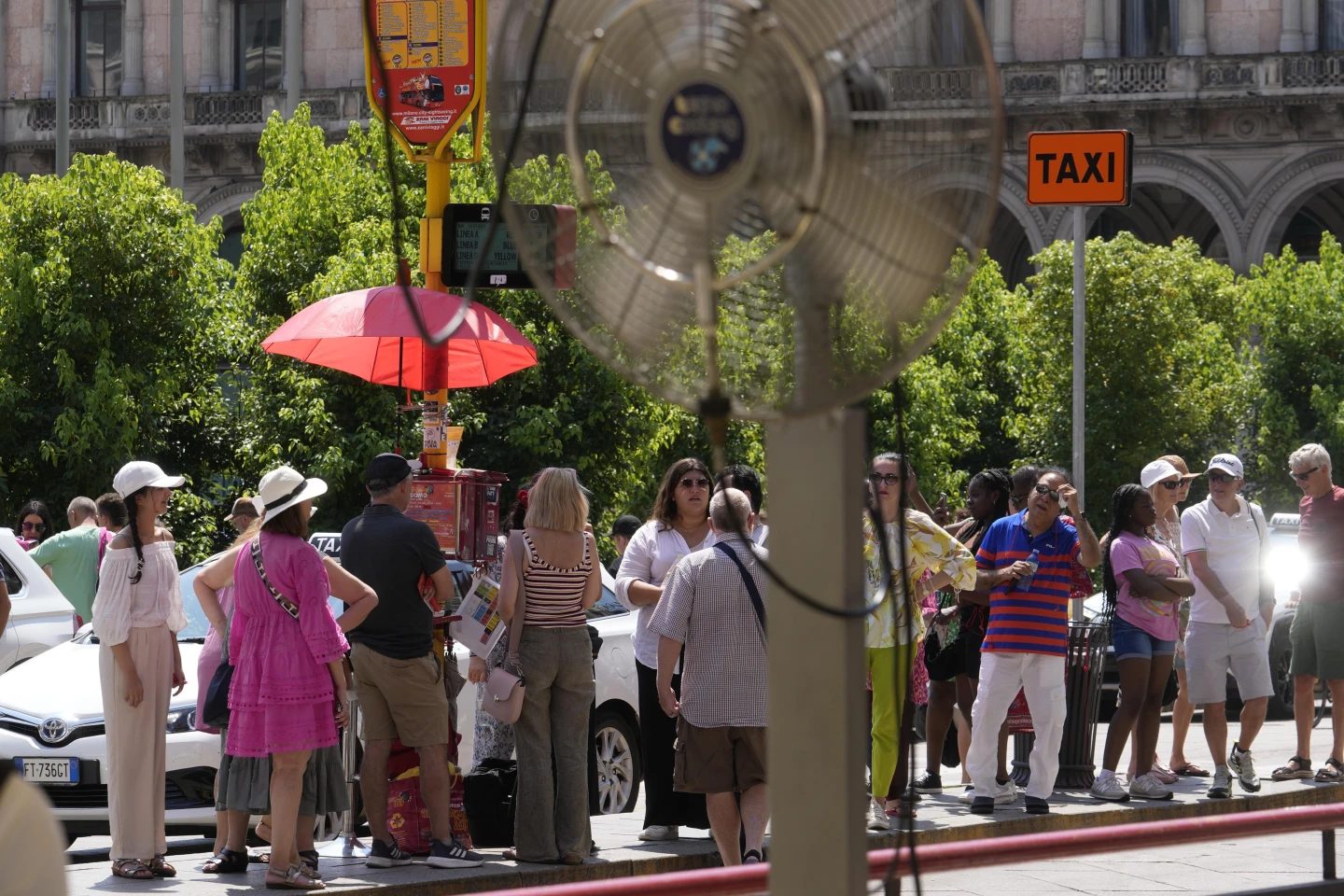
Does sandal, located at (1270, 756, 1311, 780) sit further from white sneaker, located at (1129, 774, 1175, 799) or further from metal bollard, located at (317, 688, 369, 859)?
metal bollard, located at (317, 688, 369, 859)

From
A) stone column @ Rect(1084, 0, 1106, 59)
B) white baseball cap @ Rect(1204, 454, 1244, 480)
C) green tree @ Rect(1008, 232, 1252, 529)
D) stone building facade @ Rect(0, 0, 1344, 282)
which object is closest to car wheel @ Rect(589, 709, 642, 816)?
white baseball cap @ Rect(1204, 454, 1244, 480)

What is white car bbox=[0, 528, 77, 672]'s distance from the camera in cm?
1427

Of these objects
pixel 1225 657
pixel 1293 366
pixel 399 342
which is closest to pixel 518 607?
pixel 399 342

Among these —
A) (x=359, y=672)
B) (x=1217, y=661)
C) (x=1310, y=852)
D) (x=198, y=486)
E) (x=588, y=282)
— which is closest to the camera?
(x=588, y=282)

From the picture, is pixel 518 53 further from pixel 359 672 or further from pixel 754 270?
pixel 359 672

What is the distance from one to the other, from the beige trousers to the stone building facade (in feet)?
102

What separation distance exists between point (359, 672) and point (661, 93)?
6.62 m

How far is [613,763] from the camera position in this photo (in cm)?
1218

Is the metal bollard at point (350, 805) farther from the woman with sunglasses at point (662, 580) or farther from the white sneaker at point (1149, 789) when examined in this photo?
the white sneaker at point (1149, 789)

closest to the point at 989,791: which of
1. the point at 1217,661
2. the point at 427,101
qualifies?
the point at 1217,661

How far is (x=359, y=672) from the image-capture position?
30.9 ft

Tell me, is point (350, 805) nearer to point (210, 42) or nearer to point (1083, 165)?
point (1083, 165)

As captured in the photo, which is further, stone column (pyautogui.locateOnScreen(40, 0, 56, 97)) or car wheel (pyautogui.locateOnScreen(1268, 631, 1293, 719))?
stone column (pyautogui.locateOnScreen(40, 0, 56, 97))

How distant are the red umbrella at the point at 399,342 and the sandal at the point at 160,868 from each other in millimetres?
2512
